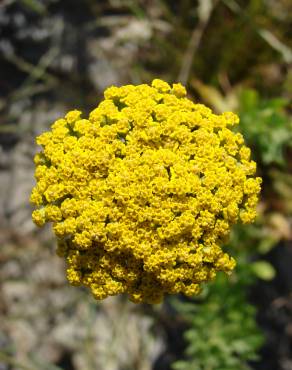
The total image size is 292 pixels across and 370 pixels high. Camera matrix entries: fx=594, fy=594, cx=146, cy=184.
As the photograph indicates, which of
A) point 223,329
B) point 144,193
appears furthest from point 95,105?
point 144,193

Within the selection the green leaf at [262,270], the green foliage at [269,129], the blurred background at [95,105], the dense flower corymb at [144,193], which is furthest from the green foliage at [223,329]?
the dense flower corymb at [144,193]

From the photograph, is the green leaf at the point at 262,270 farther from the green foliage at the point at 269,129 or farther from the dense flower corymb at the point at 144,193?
the dense flower corymb at the point at 144,193

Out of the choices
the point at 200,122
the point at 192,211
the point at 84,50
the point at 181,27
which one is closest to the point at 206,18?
the point at 181,27

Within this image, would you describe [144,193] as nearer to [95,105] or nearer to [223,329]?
[223,329]

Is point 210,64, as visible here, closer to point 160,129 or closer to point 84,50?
point 84,50

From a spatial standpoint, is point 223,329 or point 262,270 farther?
point 262,270

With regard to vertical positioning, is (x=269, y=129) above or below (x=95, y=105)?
below
